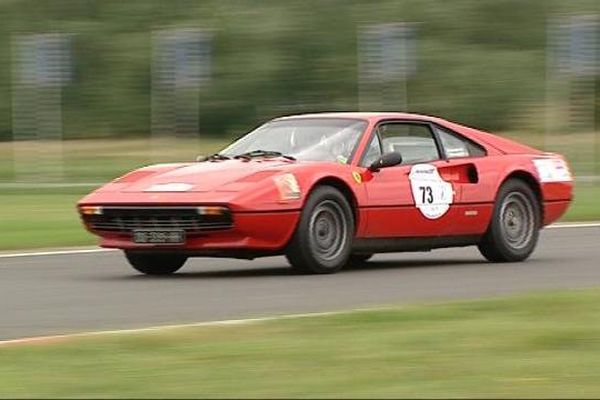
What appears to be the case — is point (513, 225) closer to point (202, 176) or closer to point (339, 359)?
point (202, 176)

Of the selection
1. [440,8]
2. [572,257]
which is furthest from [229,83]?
[572,257]

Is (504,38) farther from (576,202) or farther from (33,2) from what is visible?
(576,202)

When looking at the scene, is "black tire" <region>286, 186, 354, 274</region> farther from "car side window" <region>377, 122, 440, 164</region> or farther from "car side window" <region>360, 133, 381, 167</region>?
"car side window" <region>377, 122, 440, 164</region>

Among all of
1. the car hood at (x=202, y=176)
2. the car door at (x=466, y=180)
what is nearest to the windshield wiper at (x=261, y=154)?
the car hood at (x=202, y=176)

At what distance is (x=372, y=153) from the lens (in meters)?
13.3

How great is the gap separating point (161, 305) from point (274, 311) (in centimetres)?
90

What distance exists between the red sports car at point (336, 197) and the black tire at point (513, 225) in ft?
0.04

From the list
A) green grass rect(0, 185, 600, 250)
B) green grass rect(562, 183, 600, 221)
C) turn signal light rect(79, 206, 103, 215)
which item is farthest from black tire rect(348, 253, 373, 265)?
green grass rect(562, 183, 600, 221)

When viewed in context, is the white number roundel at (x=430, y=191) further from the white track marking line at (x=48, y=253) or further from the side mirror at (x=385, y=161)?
the white track marking line at (x=48, y=253)

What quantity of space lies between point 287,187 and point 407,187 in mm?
1420

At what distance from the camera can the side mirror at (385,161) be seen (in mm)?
13094

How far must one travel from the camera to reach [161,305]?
10547 mm

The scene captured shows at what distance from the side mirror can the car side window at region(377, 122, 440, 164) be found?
0.21 metres

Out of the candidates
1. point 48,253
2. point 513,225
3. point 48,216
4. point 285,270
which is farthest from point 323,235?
point 48,216
